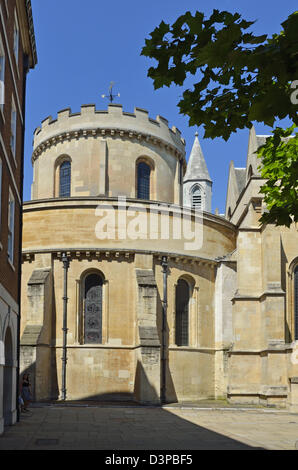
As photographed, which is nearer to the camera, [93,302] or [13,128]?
[13,128]

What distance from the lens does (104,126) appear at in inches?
1326

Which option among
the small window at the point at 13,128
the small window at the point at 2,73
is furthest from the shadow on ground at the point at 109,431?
the small window at the point at 2,73

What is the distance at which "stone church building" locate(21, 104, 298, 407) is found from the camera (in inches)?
1019

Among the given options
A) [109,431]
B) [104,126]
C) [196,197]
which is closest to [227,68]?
[109,431]

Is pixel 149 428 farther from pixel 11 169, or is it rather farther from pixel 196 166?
pixel 196 166

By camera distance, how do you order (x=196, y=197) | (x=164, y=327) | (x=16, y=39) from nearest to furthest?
(x=16, y=39) → (x=164, y=327) → (x=196, y=197)

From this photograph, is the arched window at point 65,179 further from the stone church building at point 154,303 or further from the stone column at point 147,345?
the stone column at point 147,345

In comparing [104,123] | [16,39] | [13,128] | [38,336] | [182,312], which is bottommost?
[38,336]

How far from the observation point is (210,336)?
2909 cm

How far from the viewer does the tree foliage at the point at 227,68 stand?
587 cm

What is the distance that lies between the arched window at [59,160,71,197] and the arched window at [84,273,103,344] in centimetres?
851

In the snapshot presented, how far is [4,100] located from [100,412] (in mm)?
11686

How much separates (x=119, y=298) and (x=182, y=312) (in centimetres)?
343
